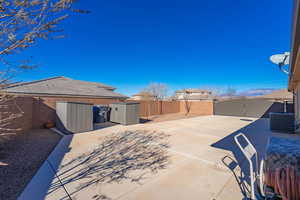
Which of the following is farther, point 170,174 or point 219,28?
point 219,28

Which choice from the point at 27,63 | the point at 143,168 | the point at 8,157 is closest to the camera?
the point at 27,63

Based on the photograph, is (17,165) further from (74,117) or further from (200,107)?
(200,107)

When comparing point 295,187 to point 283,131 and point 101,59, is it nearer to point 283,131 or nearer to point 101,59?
point 283,131

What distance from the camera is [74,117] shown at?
6.49m

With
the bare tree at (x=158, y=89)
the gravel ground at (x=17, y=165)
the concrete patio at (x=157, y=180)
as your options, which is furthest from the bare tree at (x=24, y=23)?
the bare tree at (x=158, y=89)

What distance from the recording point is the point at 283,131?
7.00 metres

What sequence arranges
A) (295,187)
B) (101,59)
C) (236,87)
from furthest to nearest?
(236,87), (101,59), (295,187)

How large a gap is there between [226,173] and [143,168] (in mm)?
A: 1792

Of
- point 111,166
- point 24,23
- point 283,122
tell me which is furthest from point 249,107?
point 24,23

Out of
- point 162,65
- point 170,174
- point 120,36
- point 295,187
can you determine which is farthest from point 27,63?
point 162,65

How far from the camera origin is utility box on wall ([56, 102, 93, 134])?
251 inches

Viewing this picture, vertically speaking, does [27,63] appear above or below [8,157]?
above

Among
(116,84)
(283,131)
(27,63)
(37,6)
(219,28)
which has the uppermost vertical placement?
(219,28)

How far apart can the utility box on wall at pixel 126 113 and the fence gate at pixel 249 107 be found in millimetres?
11273
